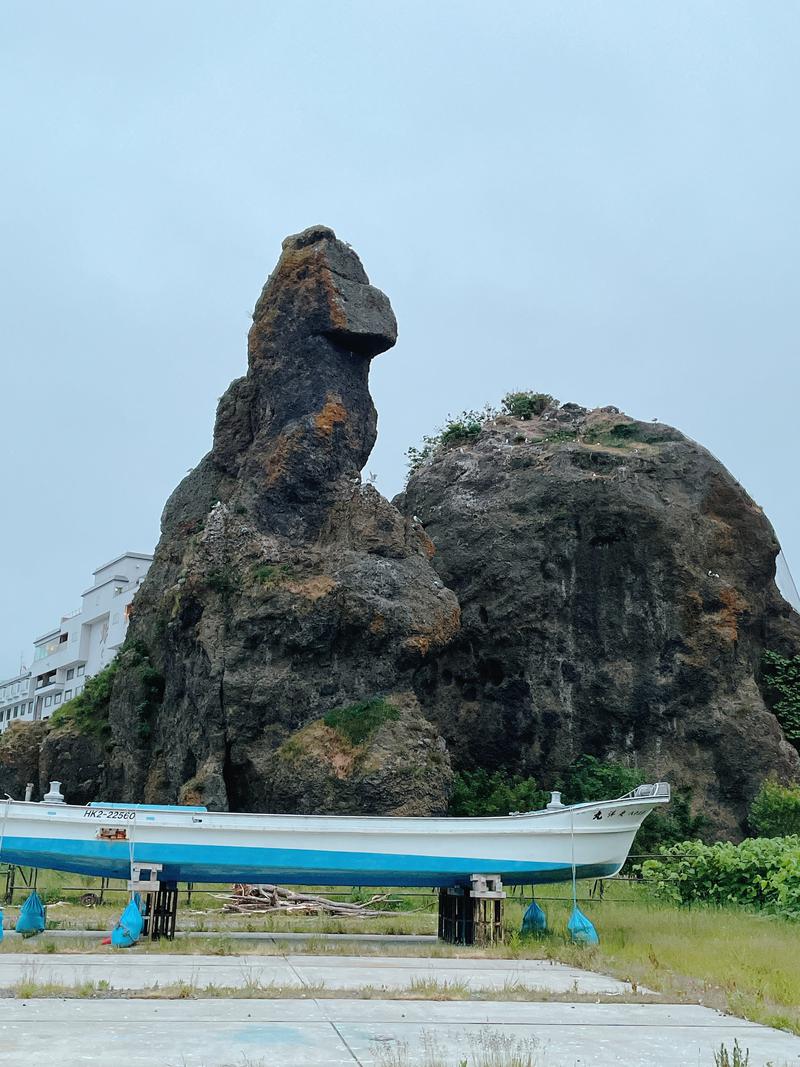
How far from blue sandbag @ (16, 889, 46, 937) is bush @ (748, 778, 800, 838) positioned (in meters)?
19.7

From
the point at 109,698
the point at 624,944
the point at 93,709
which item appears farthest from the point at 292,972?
the point at 93,709

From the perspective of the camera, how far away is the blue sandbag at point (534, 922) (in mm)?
16359

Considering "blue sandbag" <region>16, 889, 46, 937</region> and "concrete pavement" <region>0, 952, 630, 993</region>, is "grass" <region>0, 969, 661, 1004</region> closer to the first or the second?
"concrete pavement" <region>0, 952, 630, 993</region>

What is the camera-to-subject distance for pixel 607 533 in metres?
36.4

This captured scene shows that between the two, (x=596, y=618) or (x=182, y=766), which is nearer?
(x=182, y=766)

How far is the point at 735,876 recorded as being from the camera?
18422 millimetres

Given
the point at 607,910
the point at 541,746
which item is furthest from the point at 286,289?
the point at 607,910

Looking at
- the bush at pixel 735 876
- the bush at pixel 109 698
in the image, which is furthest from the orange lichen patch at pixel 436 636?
the bush at pixel 735 876

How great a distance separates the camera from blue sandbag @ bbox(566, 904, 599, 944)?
1476 centimetres

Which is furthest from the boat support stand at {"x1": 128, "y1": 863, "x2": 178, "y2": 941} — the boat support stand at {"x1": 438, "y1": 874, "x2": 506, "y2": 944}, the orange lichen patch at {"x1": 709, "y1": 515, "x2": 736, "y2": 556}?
the orange lichen patch at {"x1": 709, "y1": 515, "x2": 736, "y2": 556}

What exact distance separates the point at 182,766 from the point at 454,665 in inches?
442

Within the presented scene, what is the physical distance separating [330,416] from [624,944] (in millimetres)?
19911

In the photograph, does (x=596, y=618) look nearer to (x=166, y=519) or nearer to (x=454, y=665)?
(x=454, y=665)

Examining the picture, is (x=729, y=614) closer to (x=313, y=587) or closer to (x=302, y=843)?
(x=313, y=587)
